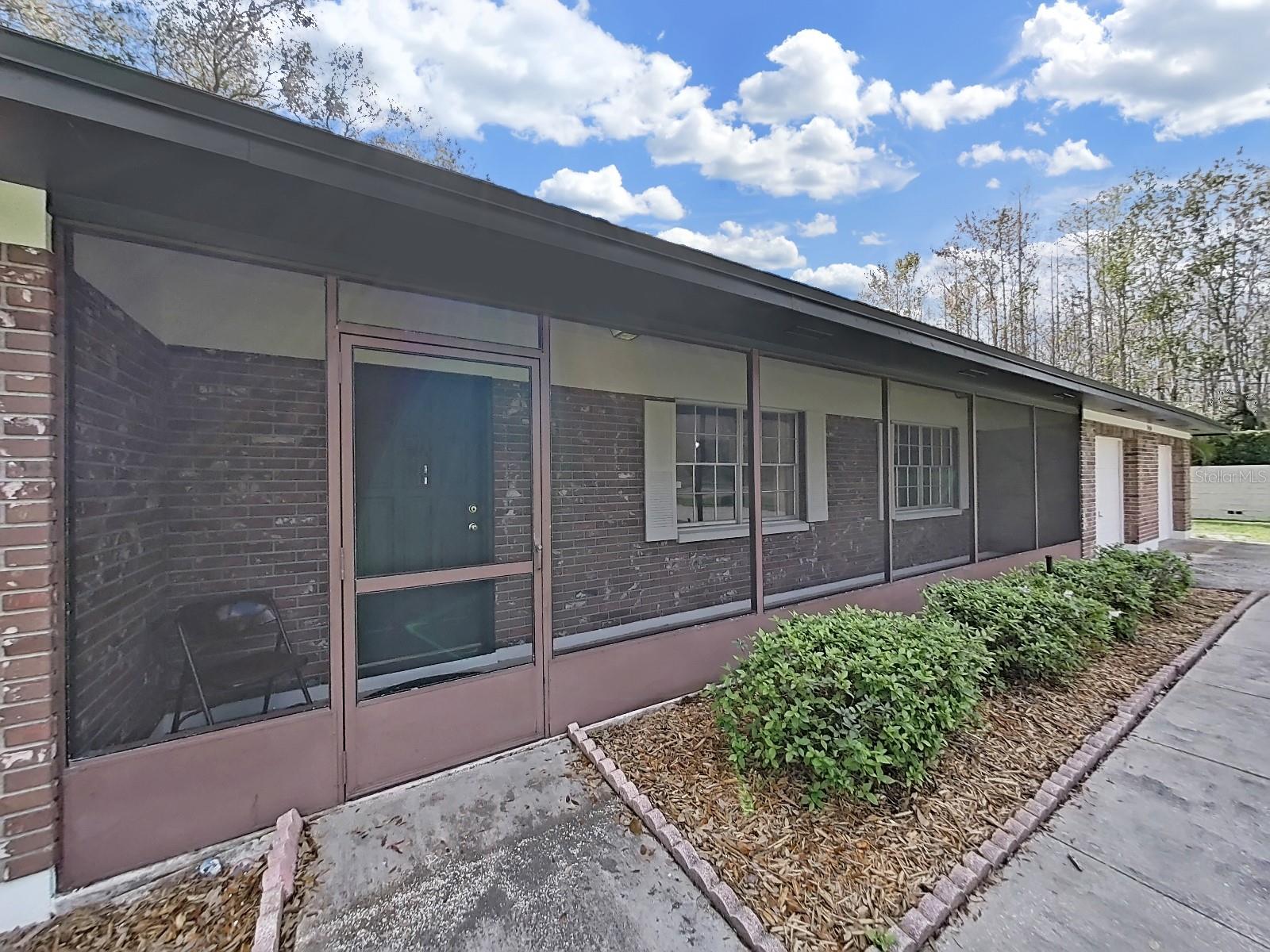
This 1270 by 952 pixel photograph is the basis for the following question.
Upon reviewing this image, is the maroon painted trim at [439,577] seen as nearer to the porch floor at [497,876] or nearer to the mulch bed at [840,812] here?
the porch floor at [497,876]

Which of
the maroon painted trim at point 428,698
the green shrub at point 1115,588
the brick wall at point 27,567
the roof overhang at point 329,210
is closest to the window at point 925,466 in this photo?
the green shrub at point 1115,588

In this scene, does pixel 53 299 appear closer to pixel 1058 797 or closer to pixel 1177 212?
pixel 1058 797

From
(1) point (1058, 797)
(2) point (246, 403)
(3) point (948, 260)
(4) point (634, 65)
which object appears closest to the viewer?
(1) point (1058, 797)

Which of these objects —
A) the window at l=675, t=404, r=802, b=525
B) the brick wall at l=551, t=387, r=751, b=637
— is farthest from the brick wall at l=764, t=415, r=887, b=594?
the brick wall at l=551, t=387, r=751, b=637

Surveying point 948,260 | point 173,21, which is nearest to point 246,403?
point 173,21

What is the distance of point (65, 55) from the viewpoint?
4.75 feet

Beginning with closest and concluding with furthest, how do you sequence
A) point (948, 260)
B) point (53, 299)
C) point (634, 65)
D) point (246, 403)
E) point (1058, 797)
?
point (53, 299) < point (1058, 797) < point (246, 403) < point (634, 65) < point (948, 260)

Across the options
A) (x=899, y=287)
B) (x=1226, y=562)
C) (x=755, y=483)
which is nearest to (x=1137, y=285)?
(x=899, y=287)

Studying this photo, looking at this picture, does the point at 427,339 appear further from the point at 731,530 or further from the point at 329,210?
the point at 731,530

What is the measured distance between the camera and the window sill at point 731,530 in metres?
5.42

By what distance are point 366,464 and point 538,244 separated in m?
2.03

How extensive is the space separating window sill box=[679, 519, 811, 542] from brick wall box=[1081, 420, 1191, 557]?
495cm

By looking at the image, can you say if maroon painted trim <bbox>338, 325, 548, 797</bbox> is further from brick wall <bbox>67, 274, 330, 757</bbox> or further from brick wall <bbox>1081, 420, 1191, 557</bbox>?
brick wall <bbox>1081, 420, 1191, 557</bbox>

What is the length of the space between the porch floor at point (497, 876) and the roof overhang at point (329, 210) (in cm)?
241
